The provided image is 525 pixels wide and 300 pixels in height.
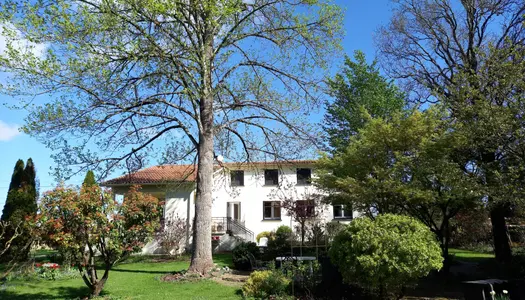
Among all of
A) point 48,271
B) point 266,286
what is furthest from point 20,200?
point 266,286

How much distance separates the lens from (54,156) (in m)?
13.7

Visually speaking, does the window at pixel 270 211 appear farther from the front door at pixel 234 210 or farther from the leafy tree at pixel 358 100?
the leafy tree at pixel 358 100

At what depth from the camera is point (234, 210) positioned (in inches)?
1127

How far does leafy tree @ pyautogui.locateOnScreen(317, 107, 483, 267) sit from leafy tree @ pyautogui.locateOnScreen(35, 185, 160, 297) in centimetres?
645

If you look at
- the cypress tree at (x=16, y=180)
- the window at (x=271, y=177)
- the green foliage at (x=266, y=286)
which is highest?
the window at (x=271, y=177)

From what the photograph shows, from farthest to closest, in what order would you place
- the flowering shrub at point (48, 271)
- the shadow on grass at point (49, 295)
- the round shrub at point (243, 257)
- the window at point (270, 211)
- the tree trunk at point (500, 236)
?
the window at point (270, 211), the tree trunk at point (500, 236), the round shrub at point (243, 257), the flowering shrub at point (48, 271), the shadow on grass at point (49, 295)

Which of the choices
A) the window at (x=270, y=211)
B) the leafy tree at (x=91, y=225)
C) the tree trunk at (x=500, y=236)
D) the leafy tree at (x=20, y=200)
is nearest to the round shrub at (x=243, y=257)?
the leafy tree at (x=91, y=225)

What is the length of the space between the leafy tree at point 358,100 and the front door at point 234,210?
9427 millimetres

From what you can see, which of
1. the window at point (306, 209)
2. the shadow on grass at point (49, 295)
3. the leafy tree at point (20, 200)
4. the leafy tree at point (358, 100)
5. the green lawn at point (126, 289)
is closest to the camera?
the green lawn at point (126, 289)

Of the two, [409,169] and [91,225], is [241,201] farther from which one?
[91,225]

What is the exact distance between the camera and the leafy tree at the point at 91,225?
9.22 metres

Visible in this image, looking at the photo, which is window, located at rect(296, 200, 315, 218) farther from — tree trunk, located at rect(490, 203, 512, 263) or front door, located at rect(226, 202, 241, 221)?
front door, located at rect(226, 202, 241, 221)

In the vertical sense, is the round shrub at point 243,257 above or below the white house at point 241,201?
below

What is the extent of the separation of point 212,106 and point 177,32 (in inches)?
123
